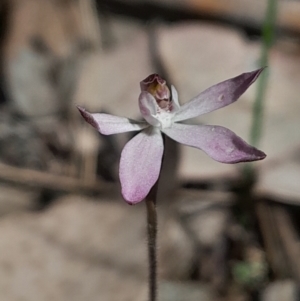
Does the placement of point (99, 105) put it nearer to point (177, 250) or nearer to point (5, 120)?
point (5, 120)

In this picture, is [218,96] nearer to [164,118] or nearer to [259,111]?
[164,118]

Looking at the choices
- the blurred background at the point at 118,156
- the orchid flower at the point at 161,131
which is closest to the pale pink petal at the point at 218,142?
the orchid flower at the point at 161,131

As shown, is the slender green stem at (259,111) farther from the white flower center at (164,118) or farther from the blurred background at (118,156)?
the white flower center at (164,118)

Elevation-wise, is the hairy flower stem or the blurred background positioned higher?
the blurred background

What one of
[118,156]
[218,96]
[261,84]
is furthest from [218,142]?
[118,156]

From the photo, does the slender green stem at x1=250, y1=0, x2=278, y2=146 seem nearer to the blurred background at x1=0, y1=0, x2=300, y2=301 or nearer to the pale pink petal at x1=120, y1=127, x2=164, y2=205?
the blurred background at x1=0, y1=0, x2=300, y2=301

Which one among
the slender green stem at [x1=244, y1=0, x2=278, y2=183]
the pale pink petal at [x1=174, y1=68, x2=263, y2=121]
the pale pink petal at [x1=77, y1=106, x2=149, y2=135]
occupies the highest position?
the slender green stem at [x1=244, y1=0, x2=278, y2=183]

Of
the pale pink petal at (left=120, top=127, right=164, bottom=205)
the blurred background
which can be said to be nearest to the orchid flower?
the pale pink petal at (left=120, top=127, right=164, bottom=205)
